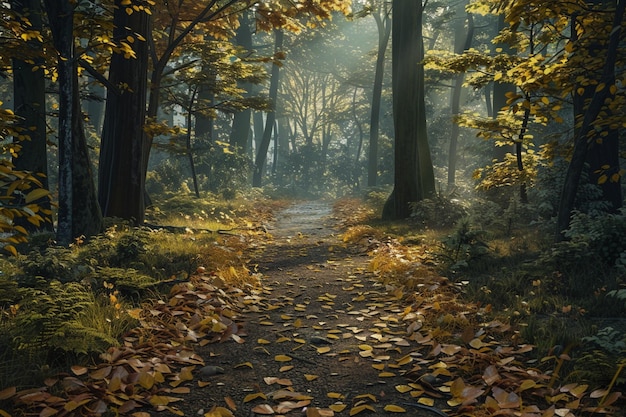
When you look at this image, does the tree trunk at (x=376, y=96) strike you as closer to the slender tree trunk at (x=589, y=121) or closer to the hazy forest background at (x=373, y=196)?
the hazy forest background at (x=373, y=196)

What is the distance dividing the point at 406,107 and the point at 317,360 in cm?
847

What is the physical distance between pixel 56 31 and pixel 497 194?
993 cm

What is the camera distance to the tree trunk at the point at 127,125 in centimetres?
812

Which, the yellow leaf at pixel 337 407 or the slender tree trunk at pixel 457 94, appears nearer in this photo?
the yellow leaf at pixel 337 407

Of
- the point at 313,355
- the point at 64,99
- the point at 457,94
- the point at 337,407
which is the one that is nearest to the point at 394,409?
the point at 337,407

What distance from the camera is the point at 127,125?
8234 millimetres

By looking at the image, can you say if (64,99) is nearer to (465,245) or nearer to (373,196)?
(465,245)

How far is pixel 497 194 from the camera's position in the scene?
11266 mm

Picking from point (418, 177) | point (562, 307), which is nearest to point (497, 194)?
point (418, 177)

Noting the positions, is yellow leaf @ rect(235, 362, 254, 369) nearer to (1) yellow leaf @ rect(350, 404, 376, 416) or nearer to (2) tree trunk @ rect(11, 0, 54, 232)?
(1) yellow leaf @ rect(350, 404, 376, 416)

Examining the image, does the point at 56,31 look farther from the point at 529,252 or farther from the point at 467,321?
the point at 529,252

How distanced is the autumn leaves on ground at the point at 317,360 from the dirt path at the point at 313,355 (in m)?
0.01

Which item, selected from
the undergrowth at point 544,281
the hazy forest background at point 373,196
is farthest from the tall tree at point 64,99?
the undergrowth at point 544,281

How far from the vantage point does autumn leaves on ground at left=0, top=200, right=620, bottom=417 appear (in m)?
2.72
